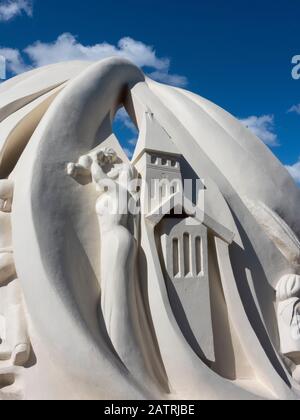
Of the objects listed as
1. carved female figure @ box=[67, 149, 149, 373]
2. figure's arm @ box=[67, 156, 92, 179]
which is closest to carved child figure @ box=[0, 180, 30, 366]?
figure's arm @ box=[67, 156, 92, 179]

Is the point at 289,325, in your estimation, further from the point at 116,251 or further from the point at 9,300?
the point at 9,300

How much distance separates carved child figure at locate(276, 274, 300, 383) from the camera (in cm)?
559

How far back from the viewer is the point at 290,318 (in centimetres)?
571

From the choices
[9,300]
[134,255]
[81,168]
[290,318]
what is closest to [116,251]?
[134,255]

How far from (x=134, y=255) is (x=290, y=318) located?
2.20m

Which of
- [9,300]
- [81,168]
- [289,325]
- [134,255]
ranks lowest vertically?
[289,325]

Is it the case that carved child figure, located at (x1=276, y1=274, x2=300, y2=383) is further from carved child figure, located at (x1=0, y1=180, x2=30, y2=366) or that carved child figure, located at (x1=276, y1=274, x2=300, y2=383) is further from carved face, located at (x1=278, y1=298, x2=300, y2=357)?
carved child figure, located at (x1=0, y1=180, x2=30, y2=366)

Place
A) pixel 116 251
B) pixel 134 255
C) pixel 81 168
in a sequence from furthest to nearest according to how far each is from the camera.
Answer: pixel 81 168 → pixel 134 255 → pixel 116 251

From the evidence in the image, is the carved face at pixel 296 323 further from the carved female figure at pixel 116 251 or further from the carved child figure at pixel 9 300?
the carved child figure at pixel 9 300

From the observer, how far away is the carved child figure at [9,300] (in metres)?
4.71

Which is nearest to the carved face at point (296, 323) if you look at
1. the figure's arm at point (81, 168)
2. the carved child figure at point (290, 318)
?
the carved child figure at point (290, 318)

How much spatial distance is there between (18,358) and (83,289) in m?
0.95

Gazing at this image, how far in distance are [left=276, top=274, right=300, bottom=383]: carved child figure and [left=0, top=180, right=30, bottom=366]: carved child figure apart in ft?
10.1

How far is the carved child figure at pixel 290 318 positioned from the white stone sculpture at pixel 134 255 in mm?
17
